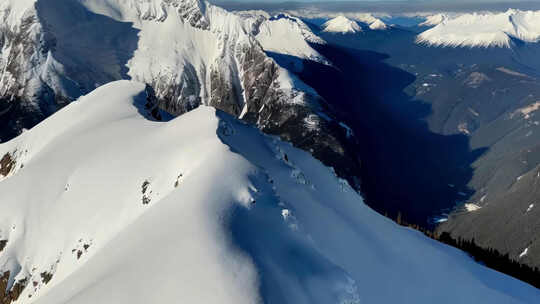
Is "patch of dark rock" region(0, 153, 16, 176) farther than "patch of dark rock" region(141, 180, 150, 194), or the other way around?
"patch of dark rock" region(0, 153, 16, 176)

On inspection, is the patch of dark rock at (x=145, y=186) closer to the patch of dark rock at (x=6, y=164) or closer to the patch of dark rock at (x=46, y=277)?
the patch of dark rock at (x=46, y=277)

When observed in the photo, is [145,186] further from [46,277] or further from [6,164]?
[6,164]

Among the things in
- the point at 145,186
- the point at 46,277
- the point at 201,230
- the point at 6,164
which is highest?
the point at 201,230

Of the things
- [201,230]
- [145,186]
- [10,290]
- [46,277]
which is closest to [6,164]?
[10,290]

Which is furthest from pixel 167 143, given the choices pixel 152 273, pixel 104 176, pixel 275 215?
pixel 152 273

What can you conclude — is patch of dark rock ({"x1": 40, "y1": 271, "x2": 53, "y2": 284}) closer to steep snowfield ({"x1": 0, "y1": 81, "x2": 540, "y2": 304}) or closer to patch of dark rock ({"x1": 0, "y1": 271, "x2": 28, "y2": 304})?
steep snowfield ({"x1": 0, "y1": 81, "x2": 540, "y2": 304})

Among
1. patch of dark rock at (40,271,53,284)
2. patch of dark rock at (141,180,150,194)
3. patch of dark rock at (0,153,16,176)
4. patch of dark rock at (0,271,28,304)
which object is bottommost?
patch of dark rock at (0,153,16,176)

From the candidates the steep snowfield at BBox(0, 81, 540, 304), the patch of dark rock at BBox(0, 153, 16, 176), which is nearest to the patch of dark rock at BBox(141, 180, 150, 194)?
the steep snowfield at BBox(0, 81, 540, 304)

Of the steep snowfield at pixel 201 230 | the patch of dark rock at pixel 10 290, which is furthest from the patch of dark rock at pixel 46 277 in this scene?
the patch of dark rock at pixel 10 290

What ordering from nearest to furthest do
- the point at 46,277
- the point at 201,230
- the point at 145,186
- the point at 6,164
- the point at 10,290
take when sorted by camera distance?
the point at 201,230 → the point at 46,277 → the point at 145,186 → the point at 10,290 → the point at 6,164

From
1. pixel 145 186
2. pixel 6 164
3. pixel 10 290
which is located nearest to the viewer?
pixel 145 186
